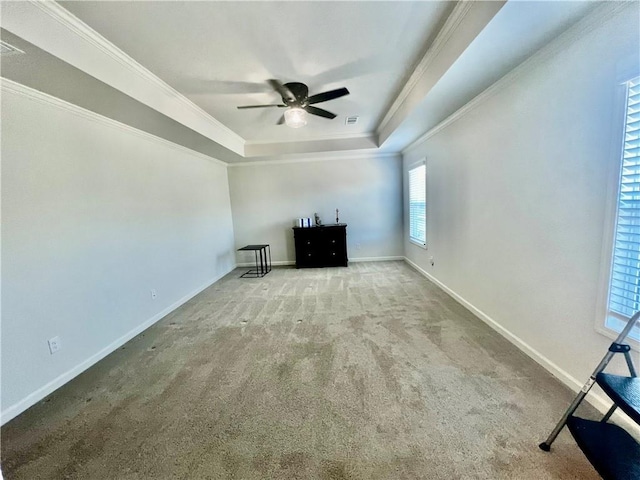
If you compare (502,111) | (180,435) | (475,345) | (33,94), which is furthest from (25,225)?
(502,111)

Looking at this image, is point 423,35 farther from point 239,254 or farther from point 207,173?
point 239,254

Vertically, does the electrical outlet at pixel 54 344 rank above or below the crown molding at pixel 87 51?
below

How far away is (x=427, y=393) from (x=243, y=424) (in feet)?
4.08

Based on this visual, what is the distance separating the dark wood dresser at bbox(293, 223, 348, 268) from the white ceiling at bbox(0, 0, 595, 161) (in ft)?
9.07

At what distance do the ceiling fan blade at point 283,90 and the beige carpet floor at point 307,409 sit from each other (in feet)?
8.05

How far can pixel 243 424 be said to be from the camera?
1.64 meters

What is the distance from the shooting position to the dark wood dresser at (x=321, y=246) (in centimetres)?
545

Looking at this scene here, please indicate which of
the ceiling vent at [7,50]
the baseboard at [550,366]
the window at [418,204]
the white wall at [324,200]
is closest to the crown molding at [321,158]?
the white wall at [324,200]

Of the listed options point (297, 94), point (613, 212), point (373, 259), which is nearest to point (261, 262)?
point (373, 259)

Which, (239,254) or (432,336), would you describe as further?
(239,254)

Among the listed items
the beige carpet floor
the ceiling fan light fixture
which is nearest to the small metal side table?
the beige carpet floor

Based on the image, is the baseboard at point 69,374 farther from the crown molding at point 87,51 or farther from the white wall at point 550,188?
the white wall at point 550,188

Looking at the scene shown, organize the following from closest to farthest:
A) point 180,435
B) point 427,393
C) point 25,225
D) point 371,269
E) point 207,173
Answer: point 180,435
point 427,393
point 25,225
point 207,173
point 371,269

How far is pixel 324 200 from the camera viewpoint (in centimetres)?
581
